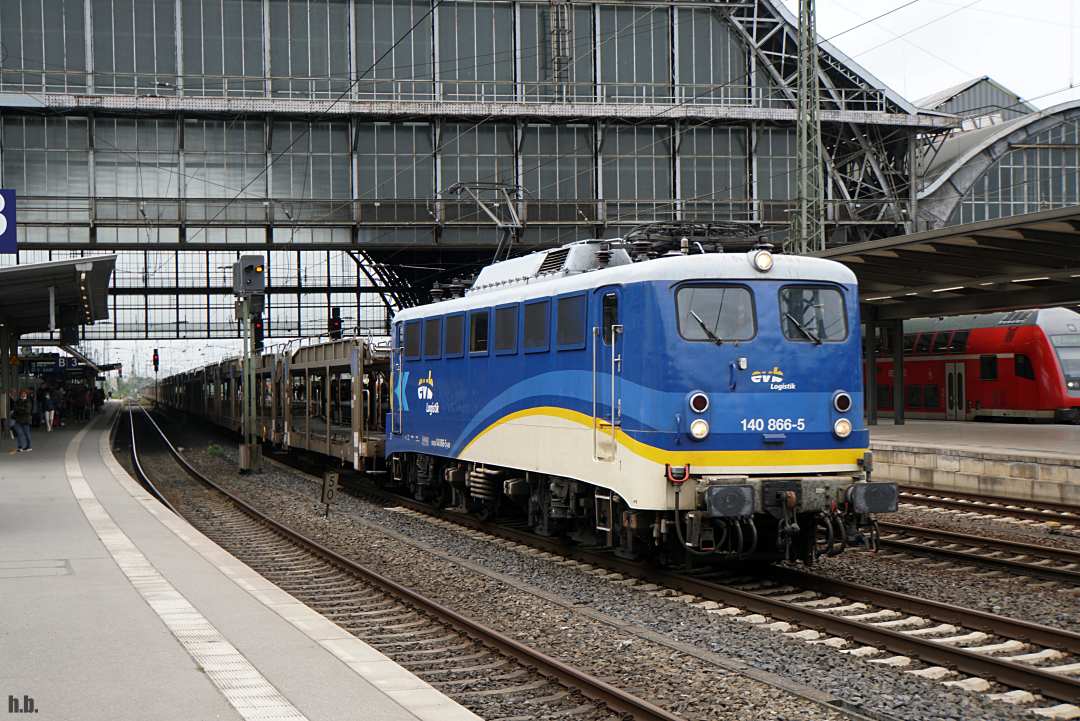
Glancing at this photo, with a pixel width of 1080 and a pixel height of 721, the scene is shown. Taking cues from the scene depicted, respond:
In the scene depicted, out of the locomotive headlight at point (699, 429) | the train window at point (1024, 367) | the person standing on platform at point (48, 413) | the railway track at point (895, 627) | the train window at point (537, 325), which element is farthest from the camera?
the person standing on platform at point (48, 413)

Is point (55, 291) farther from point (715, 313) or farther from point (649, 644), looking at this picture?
point (649, 644)

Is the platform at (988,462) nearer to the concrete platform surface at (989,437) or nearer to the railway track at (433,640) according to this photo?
the concrete platform surface at (989,437)

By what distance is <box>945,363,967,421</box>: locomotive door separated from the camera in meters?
35.7

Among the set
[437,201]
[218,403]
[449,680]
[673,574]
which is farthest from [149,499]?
[218,403]

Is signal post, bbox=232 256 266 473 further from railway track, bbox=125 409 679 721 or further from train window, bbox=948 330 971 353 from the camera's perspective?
train window, bbox=948 330 971 353

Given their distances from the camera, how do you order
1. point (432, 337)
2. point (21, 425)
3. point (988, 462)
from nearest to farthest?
point (432, 337) → point (988, 462) → point (21, 425)

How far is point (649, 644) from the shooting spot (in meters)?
9.09

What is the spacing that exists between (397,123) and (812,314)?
116 feet

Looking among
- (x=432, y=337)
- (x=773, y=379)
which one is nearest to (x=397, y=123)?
(x=432, y=337)

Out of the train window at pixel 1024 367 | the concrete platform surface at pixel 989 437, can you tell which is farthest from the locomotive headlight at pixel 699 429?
the train window at pixel 1024 367

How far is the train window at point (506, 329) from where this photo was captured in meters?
14.1

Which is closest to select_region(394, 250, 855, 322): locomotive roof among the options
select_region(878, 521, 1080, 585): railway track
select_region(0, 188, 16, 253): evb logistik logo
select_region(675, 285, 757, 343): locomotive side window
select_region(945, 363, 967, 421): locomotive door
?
select_region(675, 285, 757, 343): locomotive side window

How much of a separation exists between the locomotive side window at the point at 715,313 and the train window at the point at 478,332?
437 centimetres

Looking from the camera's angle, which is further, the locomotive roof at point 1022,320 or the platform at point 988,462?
the locomotive roof at point 1022,320
